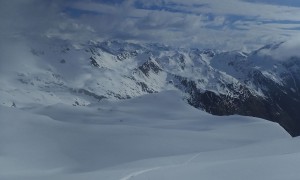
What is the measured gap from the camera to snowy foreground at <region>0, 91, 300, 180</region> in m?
24.8

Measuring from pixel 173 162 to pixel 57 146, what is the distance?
15.6 meters

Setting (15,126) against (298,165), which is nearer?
(298,165)

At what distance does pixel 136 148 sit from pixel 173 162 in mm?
13877

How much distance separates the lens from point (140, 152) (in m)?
43.7

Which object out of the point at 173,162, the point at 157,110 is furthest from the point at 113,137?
the point at 157,110

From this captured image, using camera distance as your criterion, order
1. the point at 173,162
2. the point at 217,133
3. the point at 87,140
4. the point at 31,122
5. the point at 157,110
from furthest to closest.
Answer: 1. the point at 157,110
2. the point at 217,133
3. the point at 31,122
4. the point at 87,140
5. the point at 173,162

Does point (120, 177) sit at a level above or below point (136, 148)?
above

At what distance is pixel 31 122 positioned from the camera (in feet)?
169

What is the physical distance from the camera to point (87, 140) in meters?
47.6

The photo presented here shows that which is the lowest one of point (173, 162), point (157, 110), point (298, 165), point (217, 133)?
point (157, 110)

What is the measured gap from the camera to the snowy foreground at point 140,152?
24844mm

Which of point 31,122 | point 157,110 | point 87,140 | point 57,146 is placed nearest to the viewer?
point 57,146

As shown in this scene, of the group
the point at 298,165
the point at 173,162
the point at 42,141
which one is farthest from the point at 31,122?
the point at 298,165

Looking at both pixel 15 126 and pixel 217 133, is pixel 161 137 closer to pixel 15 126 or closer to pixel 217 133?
pixel 217 133
